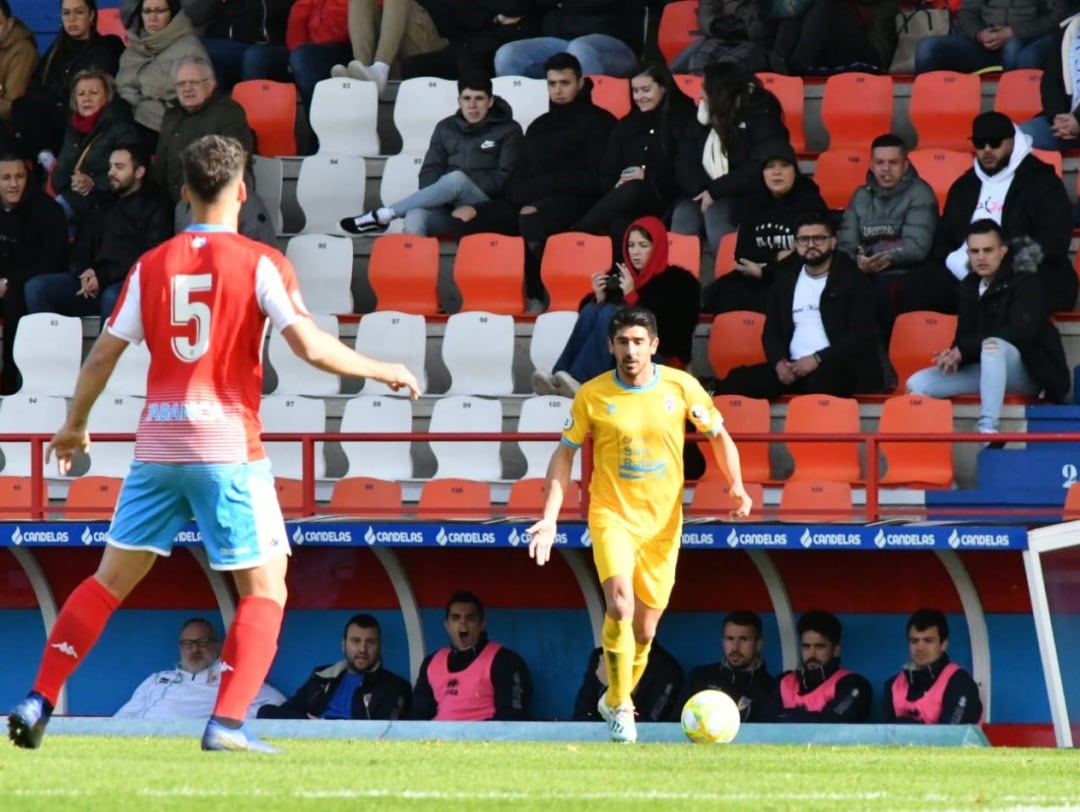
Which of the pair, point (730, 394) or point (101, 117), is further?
point (101, 117)

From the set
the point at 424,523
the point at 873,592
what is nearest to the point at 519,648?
the point at 424,523

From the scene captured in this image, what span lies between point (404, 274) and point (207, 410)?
27.7 feet

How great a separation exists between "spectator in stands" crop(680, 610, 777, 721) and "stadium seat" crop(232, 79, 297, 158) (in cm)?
621

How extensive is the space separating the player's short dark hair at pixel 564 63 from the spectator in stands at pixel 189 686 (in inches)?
176

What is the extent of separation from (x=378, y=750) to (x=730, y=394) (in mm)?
5585

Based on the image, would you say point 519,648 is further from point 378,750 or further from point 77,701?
point 378,750

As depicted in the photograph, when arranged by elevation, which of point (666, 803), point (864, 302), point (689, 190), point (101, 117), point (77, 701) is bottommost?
point (666, 803)

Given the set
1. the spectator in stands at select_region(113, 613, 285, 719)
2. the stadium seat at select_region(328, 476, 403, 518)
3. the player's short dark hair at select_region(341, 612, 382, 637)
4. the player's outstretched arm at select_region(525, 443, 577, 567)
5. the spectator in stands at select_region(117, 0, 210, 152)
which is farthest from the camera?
the spectator in stands at select_region(117, 0, 210, 152)

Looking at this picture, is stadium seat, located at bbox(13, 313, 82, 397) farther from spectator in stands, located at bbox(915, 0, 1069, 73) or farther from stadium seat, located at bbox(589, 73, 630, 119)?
spectator in stands, located at bbox(915, 0, 1069, 73)

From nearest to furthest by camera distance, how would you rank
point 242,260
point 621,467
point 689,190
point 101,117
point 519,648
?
1. point 242,260
2. point 621,467
3. point 519,648
4. point 689,190
5. point 101,117

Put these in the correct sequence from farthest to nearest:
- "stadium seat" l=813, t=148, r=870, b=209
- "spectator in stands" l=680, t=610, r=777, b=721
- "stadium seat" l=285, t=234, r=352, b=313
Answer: "stadium seat" l=285, t=234, r=352, b=313 → "stadium seat" l=813, t=148, r=870, b=209 → "spectator in stands" l=680, t=610, r=777, b=721

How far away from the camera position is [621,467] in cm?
1008

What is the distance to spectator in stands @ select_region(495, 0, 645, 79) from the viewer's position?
53.7ft

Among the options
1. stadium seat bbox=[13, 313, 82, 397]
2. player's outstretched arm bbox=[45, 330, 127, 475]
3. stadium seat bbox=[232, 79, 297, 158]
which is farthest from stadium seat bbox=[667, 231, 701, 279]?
player's outstretched arm bbox=[45, 330, 127, 475]
